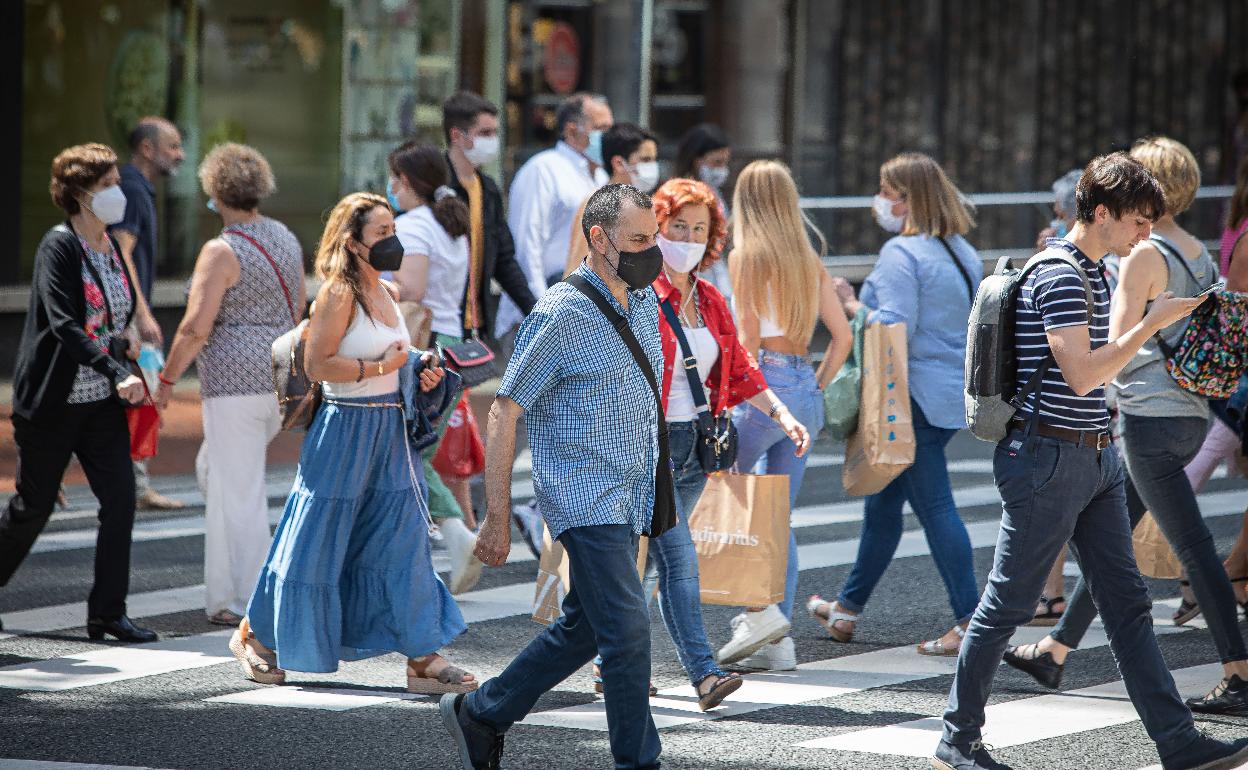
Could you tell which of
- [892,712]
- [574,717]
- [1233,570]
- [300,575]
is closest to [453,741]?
[574,717]

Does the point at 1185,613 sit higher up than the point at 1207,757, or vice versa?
the point at 1207,757

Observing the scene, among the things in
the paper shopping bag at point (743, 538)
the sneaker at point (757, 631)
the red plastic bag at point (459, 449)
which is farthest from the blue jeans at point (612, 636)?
the red plastic bag at point (459, 449)

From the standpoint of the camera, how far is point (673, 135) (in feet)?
64.2

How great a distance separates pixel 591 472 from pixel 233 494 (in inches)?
115

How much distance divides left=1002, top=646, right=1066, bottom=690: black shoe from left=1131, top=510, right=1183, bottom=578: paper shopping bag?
124cm

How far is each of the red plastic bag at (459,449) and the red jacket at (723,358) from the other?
219 centimetres

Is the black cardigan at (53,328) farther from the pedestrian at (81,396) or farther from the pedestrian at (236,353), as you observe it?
the pedestrian at (236,353)

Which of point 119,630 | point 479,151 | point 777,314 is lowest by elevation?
point 119,630

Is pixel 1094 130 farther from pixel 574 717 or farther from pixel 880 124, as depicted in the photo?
pixel 574 717

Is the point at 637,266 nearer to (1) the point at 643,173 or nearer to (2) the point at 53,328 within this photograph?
(2) the point at 53,328

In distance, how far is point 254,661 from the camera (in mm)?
6941

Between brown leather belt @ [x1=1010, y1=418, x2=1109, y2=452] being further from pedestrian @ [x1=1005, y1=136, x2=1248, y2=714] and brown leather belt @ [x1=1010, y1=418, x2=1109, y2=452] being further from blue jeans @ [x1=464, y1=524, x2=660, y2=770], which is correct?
blue jeans @ [x1=464, y1=524, x2=660, y2=770]

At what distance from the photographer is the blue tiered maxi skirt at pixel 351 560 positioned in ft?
22.1

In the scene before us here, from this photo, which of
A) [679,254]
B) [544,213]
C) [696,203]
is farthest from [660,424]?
[544,213]
